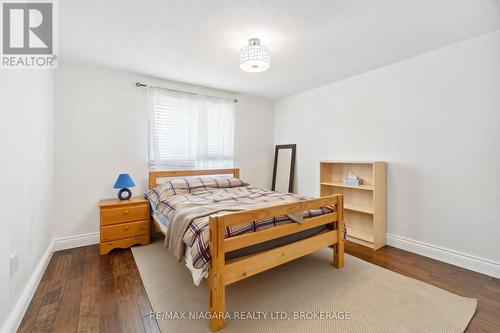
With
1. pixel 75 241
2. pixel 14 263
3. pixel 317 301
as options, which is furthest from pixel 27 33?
pixel 317 301

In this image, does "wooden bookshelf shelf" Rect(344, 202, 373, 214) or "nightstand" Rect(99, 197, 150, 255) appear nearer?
"nightstand" Rect(99, 197, 150, 255)

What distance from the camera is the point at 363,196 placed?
3.23 meters

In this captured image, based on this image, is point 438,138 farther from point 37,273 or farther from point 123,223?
point 37,273

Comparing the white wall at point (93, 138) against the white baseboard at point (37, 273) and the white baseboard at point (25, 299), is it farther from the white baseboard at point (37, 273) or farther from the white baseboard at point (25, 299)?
the white baseboard at point (25, 299)

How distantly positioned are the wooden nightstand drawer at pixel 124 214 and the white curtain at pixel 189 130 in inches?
29.7

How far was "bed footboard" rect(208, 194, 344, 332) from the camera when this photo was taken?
1.49m

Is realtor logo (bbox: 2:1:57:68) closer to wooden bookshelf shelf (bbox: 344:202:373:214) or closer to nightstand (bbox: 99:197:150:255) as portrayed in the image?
nightstand (bbox: 99:197:150:255)

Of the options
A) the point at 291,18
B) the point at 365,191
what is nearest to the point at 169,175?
the point at 291,18

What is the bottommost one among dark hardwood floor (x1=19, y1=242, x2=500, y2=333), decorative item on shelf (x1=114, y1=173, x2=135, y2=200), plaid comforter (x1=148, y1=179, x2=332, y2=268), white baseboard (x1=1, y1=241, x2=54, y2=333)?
dark hardwood floor (x1=19, y1=242, x2=500, y2=333)

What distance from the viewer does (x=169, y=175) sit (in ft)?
11.3

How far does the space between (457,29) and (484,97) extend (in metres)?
0.73

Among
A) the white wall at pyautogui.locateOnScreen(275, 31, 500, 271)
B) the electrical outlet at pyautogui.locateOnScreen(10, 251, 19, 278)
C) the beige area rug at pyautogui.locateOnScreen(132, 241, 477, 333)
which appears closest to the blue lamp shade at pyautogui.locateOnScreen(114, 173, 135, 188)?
the beige area rug at pyautogui.locateOnScreen(132, 241, 477, 333)

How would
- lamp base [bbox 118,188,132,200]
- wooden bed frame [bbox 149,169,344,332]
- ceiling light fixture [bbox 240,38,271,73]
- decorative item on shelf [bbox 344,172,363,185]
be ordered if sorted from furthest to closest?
decorative item on shelf [bbox 344,172,363,185]
lamp base [bbox 118,188,132,200]
ceiling light fixture [bbox 240,38,271,73]
wooden bed frame [bbox 149,169,344,332]

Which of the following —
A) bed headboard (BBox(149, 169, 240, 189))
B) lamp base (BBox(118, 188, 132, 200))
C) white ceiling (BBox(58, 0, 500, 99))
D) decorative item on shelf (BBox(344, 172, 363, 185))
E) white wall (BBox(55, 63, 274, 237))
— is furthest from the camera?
bed headboard (BBox(149, 169, 240, 189))
